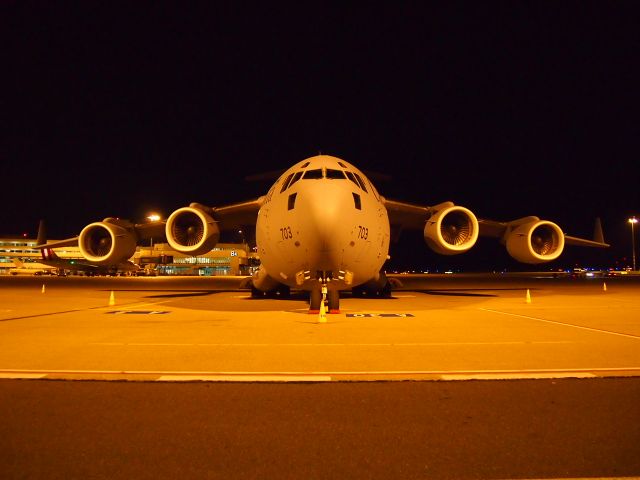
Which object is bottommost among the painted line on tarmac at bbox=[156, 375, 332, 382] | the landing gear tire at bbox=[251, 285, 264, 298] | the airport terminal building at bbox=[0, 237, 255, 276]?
the painted line on tarmac at bbox=[156, 375, 332, 382]

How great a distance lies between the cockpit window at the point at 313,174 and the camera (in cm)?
1240

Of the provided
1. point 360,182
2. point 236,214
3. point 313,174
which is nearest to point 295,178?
point 313,174

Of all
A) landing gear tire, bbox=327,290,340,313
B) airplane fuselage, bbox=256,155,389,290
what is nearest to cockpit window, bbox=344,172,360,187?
airplane fuselage, bbox=256,155,389,290

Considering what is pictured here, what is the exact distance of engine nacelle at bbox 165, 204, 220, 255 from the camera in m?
18.2

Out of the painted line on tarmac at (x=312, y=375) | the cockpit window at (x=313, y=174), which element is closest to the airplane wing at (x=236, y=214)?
the cockpit window at (x=313, y=174)

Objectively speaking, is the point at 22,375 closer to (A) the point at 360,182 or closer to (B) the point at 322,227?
(B) the point at 322,227

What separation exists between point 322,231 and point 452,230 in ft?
31.2

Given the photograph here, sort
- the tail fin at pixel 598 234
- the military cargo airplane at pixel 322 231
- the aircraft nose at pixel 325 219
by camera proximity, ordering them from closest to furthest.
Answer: the aircraft nose at pixel 325 219
the military cargo airplane at pixel 322 231
the tail fin at pixel 598 234

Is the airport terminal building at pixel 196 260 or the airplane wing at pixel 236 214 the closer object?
the airplane wing at pixel 236 214

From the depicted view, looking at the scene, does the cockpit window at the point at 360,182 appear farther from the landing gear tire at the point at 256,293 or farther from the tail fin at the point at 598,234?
the tail fin at the point at 598,234

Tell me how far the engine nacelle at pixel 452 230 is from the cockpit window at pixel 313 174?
267 inches

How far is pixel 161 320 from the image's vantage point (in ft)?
37.6

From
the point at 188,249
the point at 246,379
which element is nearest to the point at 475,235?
the point at 188,249

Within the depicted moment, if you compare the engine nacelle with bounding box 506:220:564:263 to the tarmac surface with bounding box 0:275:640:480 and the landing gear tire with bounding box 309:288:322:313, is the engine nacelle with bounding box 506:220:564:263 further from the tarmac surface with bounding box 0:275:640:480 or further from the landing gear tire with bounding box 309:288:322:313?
the tarmac surface with bounding box 0:275:640:480
